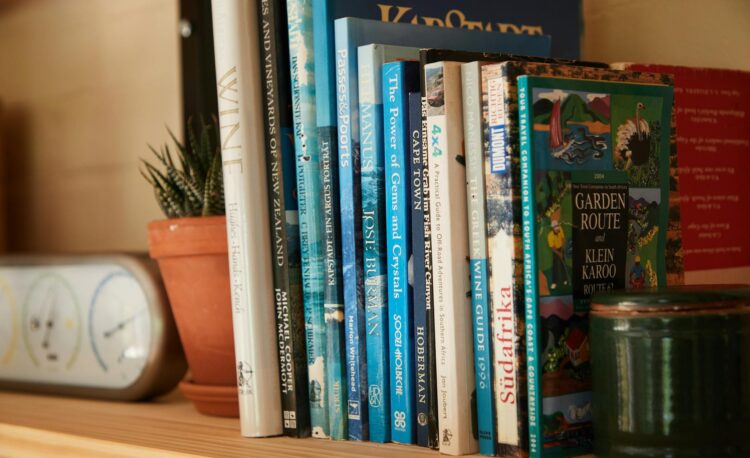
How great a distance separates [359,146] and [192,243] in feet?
0.77

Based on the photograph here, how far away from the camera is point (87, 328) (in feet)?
3.26

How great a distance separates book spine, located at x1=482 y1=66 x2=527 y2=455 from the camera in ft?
1.87

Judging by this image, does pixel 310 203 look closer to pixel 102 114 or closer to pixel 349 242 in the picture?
pixel 349 242

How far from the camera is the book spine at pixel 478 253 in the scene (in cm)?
59

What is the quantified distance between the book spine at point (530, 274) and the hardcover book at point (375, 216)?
0.12m

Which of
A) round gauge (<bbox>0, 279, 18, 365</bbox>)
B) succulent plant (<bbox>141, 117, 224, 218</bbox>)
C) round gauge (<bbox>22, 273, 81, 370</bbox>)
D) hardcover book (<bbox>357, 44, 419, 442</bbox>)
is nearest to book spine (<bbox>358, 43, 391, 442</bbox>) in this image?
hardcover book (<bbox>357, 44, 419, 442</bbox>)

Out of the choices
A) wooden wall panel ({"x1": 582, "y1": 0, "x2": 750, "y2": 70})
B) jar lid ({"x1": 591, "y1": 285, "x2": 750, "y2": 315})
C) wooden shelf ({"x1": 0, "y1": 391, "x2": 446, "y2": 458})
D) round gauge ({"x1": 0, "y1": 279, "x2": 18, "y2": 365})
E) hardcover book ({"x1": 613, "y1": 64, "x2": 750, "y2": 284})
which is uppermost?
wooden wall panel ({"x1": 582, "y1": 0, "x2": 750, "y2": 70})

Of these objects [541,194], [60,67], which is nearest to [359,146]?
[541,194]

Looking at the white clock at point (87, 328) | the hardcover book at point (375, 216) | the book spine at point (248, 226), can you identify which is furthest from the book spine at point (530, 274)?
the white clock at point (87, 328)

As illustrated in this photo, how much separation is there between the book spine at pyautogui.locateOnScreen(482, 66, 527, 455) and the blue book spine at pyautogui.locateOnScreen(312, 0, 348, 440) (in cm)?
14

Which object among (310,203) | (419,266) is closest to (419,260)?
(419,266)

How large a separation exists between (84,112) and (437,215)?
99cm

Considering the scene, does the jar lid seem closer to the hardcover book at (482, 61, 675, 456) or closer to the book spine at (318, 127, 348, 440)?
the hardcover book at (482, 61, 675, 456)

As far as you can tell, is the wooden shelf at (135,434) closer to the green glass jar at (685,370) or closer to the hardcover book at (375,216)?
the hardcover book at (375,216)
